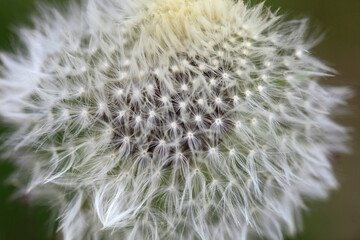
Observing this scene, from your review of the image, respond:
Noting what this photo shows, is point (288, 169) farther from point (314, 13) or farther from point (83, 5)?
point (314, 13)

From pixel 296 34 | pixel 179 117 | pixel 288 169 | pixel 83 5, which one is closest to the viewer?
pixel 179 117

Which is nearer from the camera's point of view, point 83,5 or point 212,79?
point 212,79

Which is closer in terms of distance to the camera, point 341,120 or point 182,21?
point 182,21

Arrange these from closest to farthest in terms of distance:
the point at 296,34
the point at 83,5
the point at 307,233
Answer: the point at 296,34
the point at 83,5
the point at 307,233

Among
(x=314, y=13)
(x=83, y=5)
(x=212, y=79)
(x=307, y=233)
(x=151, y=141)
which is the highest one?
(x=83, y=5)

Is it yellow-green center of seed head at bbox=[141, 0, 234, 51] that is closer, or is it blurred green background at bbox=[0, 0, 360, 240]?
yellow-green center of seed head at bbox=[141, 0, 234, 51]

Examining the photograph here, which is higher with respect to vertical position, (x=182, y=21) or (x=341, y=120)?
(x=182, y=21)

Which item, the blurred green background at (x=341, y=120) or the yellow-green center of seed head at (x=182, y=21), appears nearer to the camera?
the yellow-green center of seed head at (x=182, y=21)

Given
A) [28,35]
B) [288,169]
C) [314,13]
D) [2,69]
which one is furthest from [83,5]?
[314,13]
